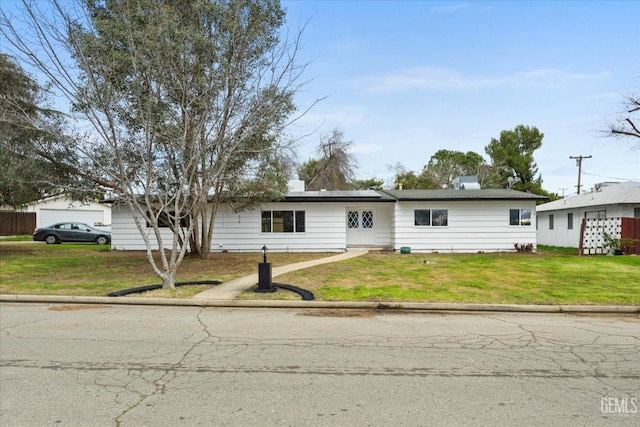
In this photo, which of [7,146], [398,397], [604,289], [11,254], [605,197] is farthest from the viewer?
[605,197]

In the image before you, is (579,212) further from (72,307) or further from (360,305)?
(72,307)

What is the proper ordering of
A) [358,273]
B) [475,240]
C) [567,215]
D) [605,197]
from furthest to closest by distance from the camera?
[567,215]
[605,197]
[475,240]
[358,273]

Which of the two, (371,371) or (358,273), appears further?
(358,273)

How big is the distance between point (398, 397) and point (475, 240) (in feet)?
61.0

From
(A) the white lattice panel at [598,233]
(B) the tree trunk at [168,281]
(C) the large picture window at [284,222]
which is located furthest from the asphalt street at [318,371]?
(A) the white lattice panel at [598,233]

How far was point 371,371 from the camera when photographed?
15.7 feet

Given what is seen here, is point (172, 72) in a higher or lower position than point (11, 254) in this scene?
higher

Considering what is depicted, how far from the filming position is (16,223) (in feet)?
113

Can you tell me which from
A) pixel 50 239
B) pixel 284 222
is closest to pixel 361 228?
pixel 284 222

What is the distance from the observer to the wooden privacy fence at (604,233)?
2036 cm

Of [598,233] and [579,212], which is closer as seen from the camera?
[598,233]

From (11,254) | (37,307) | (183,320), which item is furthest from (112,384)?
(11,254)

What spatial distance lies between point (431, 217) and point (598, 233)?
25.5 ft

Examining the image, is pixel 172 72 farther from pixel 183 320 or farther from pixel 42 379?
pixel 42 379
